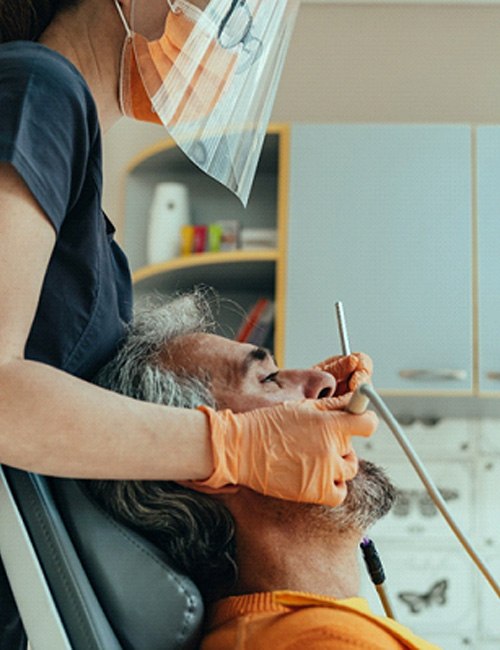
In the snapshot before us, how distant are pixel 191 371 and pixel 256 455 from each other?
340mm

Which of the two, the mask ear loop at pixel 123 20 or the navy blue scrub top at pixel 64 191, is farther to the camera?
the mask ear loop at pixel 123 20

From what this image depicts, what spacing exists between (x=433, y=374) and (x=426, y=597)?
66 centimetres

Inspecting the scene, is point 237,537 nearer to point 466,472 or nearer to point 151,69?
point 151,69

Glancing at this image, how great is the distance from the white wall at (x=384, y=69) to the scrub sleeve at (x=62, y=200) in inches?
83.5

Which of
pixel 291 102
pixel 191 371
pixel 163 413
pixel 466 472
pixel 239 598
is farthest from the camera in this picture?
pixel 291 102

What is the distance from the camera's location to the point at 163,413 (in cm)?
110

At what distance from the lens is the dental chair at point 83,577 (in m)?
1.14

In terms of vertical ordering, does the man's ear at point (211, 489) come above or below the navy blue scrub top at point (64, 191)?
below

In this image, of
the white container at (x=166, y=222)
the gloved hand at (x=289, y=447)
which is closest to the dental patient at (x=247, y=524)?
the gloved hand at (x=289, y=447)

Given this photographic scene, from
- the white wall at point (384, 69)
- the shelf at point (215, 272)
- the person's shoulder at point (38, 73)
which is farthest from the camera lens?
the white wall at point (384, 69)

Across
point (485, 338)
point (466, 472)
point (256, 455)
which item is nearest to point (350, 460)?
point (256, 455)

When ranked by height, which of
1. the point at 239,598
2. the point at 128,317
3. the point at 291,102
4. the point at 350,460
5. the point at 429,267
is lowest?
the point at 239,598

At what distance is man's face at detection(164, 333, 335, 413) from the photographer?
146cm

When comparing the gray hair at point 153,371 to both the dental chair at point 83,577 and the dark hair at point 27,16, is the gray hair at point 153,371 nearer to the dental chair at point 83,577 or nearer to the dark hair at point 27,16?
the dental chair at point 83,577
